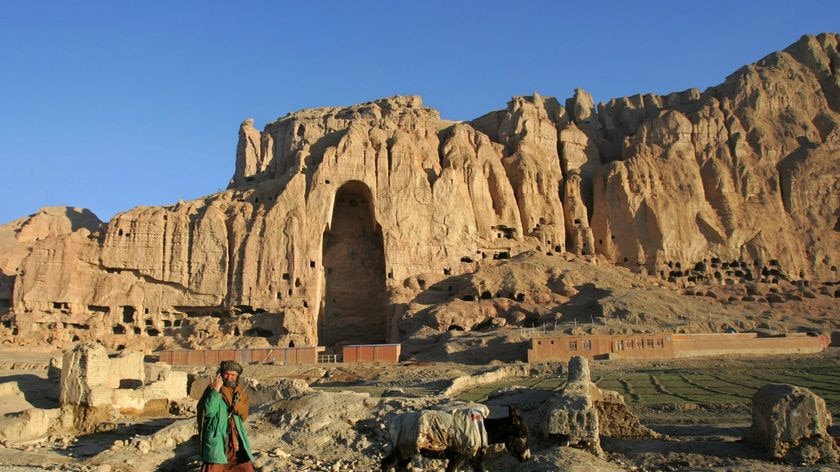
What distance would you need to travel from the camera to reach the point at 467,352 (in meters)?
38.6

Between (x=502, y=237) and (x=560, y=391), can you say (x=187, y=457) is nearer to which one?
(x=560, y=391)

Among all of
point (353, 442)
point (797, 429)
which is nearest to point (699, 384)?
point (797, 429)

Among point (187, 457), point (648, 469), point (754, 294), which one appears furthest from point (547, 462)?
point (754, 294)

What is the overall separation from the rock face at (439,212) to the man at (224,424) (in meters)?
38.3

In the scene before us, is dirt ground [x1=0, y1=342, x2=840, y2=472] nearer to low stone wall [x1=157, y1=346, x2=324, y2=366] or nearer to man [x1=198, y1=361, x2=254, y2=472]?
man [x1=198, y1=361, x2=254, y2=472]

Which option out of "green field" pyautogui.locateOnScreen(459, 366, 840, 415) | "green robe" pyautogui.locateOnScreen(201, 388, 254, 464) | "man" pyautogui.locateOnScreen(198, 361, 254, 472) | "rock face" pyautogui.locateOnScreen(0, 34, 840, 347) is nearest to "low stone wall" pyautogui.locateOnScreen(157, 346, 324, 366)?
"rock face" pyautogui.locateOnScreen(0, 34, 840, 347)

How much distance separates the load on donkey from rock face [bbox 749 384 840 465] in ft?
11.8

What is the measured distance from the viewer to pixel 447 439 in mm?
10273

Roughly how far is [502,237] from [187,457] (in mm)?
46512

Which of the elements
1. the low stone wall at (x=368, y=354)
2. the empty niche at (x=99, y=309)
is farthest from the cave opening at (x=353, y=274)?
the empty niche at (x=99, y=309)

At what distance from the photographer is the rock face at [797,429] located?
419 inches

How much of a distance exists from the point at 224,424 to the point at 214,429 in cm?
11

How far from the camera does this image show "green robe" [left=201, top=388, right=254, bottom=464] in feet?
26.2

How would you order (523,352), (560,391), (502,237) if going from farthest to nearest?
(502,237)
(523,352)
(560,391)
